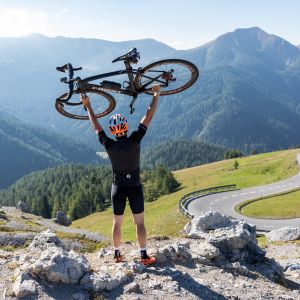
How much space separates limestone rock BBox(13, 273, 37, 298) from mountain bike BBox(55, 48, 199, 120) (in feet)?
21.8

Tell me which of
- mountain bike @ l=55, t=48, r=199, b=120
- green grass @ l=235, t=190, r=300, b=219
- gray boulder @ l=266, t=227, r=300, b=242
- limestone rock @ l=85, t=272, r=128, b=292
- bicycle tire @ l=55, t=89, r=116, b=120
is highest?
mountain bike @ l=55, t=48, r=199, b=120

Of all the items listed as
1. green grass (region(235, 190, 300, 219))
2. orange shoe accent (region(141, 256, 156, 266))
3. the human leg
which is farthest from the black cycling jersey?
green grass (region(235, 190, 300, 219))

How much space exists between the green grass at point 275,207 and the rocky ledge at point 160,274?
4776 cm

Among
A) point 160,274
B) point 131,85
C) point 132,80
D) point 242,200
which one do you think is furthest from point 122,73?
point 242,200

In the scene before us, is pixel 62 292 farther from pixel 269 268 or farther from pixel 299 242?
pixel 299 242

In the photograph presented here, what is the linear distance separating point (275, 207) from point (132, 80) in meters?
58.1

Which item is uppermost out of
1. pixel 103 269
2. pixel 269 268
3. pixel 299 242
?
pixel 103 269

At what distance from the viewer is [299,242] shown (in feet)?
102

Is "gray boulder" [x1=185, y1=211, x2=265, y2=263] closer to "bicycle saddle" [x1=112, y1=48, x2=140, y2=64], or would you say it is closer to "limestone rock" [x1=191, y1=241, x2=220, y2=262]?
"limestone rock" [x1=191, y1=241, x2=220, y2=262]

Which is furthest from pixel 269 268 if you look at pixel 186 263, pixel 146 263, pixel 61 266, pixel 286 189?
pixel 286 189

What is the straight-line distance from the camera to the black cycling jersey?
1351cm

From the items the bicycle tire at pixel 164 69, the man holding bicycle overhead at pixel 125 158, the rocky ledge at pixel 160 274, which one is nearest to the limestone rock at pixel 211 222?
the rocky ledge at pixel 160 274

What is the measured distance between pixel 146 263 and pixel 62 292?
3196mm

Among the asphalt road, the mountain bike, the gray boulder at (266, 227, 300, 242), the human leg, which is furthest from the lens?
the asphalt road
